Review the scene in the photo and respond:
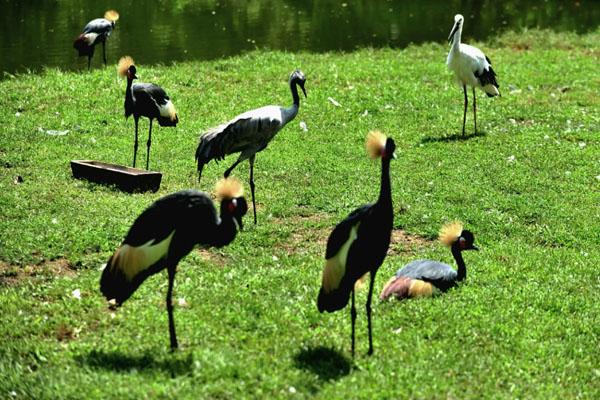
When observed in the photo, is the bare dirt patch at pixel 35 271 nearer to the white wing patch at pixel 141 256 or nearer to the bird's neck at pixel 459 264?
the white wing patch at pixel 141 256

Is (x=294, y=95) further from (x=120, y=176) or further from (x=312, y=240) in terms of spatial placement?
(x=120, y=176)

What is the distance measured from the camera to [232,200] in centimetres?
627

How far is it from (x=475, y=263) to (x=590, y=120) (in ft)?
21.2

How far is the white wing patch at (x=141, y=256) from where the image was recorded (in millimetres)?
6250

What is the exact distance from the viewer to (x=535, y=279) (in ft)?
26.5

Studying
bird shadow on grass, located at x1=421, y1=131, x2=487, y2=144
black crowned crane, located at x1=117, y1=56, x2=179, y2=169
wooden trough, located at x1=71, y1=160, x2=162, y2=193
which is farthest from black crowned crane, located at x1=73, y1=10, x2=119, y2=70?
bird shadow on grass, located at x1=421, y1=131, x2=487, y2=144

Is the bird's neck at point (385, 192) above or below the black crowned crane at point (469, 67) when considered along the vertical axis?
above

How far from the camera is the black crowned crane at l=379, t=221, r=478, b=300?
7.44 metres

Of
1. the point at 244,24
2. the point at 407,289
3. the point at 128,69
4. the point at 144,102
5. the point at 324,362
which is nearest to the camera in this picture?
the point at 324,362

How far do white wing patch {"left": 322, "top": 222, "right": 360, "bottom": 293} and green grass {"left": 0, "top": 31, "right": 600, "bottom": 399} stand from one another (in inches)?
18.7

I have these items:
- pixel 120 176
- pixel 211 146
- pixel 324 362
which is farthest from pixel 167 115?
pixel 324 362

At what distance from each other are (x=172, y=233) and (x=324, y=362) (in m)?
1.45

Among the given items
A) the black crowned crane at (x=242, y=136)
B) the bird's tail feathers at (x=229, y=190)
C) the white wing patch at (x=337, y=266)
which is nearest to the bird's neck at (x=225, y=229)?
the bird's tail feathers at (x=229, y=190)

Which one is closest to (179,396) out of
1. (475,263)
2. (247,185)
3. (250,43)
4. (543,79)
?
(475,263)
